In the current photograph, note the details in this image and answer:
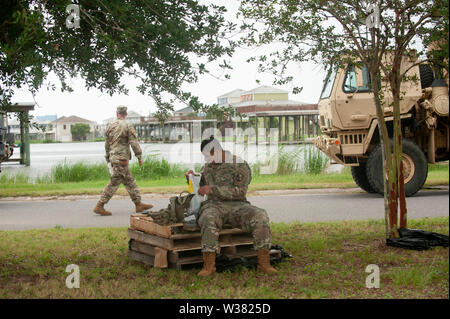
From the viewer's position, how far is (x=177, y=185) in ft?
51.4

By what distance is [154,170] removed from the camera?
18.6 meters

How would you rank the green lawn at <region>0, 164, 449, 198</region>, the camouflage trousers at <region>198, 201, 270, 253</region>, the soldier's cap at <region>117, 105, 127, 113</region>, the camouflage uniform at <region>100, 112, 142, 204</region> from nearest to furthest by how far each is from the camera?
1. the camouflage trousers at <region>198, 201, 270, 253</region>
2. the soldier's cap at <region>117, 105, 127, 113</region>
3. the camouflage uniform at <region>100, 112, 142, 204</region>
4. the green lawn at <region>0, 164, 449, 198</region>

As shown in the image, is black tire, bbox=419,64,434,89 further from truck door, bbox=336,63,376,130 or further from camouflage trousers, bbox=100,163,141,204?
camouflage trousers, bbox=100,163,141,204

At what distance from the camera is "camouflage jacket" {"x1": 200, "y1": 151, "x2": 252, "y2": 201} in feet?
19.9

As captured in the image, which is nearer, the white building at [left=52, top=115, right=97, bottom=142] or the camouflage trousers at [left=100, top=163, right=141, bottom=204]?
the camouflage trousers at [left=100, top=163, right=141, bottom=204]

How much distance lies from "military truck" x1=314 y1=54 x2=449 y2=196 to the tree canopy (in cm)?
626

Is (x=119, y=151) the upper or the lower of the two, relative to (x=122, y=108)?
lower

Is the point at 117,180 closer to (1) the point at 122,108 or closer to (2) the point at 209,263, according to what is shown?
(1) the point at 122,108

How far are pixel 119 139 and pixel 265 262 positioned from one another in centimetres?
551

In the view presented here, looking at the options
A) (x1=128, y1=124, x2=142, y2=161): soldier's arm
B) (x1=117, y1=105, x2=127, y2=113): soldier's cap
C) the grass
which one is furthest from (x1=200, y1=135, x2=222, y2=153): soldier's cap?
(x1=117, y1=105, x2=127, y2=113): soldier's cap

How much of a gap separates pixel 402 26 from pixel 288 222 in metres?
3.90

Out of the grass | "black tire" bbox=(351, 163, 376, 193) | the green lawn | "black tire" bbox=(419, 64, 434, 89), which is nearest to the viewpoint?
the grass

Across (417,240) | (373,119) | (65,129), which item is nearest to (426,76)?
(373,119)

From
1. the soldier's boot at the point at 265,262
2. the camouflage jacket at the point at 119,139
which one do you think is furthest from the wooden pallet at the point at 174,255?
the camouflage jacket at the point at 119,139
